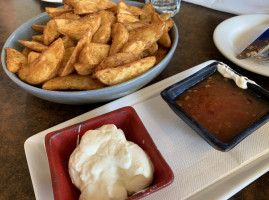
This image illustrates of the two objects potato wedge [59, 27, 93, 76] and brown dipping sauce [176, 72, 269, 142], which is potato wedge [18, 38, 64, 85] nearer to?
potato wedge [59, 27, 93, 76]

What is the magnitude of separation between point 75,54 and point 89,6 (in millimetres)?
294

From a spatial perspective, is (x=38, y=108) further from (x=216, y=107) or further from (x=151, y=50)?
(x=216, y=107)

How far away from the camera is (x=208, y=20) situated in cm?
151

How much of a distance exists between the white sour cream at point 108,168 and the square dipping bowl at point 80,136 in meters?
0.02

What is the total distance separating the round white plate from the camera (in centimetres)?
105

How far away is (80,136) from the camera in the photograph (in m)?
0.72

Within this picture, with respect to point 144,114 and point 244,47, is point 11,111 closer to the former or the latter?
point 144,114

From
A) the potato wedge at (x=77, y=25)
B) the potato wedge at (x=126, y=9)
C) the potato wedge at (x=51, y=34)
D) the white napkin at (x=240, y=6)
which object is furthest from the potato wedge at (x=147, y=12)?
the white napkin at (x=240, y=6)

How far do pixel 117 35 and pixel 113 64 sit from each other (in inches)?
6.4

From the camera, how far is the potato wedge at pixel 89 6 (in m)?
1.02

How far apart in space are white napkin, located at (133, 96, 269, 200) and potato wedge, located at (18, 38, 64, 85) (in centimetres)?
35

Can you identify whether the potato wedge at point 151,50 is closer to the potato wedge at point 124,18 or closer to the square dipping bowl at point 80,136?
the potato wedge at point 124,18

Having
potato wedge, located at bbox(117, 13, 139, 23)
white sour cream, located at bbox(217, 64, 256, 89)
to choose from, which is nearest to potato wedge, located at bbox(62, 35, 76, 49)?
potato wedge, located at bbox(117, 13, 139, 23)

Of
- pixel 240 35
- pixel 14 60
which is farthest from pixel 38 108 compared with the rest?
pixel 240 35
